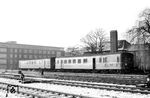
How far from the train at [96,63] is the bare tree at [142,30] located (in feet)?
17.8

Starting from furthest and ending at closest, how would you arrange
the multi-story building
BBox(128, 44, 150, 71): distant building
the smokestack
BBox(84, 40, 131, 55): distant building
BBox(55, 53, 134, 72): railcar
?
the multi-story building → BBox(84, 40, 131, 55): distant building → the smokestack → BBox(128, 44, 150, 71): distant building → BBox(55, 53, 134, 72): railcar

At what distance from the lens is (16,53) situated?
277 feet

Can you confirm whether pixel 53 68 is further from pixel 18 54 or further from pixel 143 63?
pixel 18 54

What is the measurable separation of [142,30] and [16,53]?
59107 millimetres

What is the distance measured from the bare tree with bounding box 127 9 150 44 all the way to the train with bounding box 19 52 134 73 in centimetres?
542

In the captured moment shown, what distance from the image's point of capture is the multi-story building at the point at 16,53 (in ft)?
266

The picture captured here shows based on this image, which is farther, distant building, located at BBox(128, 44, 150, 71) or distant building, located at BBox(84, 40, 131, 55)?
distant building, located at BBox(84, 40, 131, 55)

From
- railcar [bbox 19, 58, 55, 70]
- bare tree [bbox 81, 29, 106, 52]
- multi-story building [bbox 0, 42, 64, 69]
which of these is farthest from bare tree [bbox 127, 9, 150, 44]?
multi-story building [bbox 0, 42, 64, 69]

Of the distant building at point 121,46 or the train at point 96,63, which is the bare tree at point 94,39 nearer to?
the distant building at point 121,46

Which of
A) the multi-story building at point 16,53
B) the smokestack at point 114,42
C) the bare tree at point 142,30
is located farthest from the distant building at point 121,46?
the multi-story building at point 16,53

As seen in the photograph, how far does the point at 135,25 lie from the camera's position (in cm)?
3734

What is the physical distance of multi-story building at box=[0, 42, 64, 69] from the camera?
8112 cm

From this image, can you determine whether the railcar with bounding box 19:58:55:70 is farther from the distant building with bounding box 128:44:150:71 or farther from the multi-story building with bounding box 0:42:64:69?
the multi-story building with bounding box 0:42:64:69

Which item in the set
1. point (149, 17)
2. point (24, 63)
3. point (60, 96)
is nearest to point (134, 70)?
point (149, 17)
